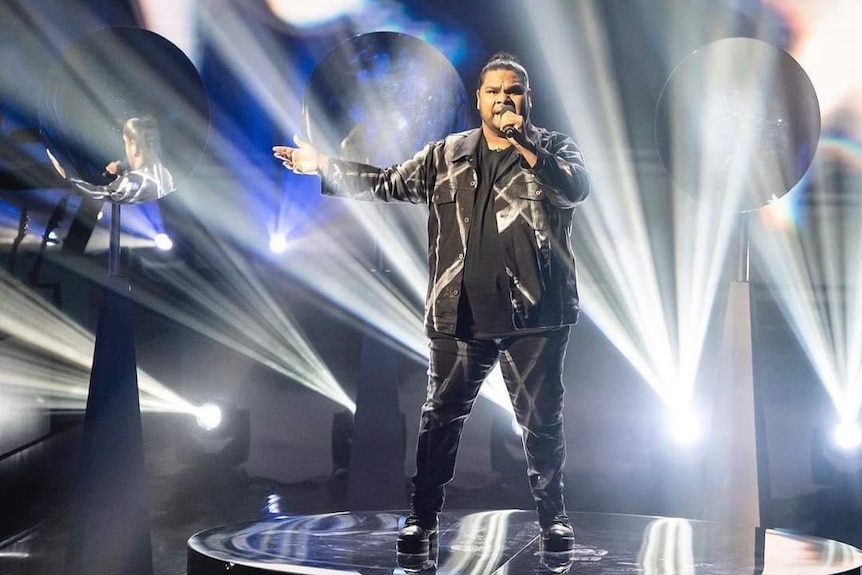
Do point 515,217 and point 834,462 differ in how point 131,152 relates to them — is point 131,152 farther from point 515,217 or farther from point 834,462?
point 834,462

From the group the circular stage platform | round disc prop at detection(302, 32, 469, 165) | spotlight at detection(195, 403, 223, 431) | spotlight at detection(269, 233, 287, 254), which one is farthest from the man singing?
spotlight at detection(195, 403, 223, 431)

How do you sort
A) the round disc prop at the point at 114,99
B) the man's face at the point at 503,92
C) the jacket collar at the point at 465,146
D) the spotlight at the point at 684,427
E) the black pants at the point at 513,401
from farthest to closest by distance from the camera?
the spotlight at the point at 684,427, the round disc prop at the point at 114,99, the jacket collar at the point at 465,146, the black pants at the point at 513,401, the man's face at the point at 503,92

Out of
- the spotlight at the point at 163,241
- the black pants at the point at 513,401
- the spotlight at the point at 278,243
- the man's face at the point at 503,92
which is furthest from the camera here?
the spotlight at the point at 163,241

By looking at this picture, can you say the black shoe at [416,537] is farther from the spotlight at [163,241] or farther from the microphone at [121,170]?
the spotlight at [163,241]

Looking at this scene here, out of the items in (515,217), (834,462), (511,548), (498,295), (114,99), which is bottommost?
(511,548)

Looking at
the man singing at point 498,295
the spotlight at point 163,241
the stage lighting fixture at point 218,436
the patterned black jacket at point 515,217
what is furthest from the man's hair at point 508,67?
the stage lighting fixture at point 218,436

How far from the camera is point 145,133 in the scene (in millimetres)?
3607

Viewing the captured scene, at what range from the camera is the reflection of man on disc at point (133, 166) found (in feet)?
11.8

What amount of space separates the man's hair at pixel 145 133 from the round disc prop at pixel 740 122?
69.5 inches

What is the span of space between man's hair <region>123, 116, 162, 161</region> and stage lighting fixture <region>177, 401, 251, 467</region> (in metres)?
1.75

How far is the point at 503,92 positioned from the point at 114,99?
1.49 m

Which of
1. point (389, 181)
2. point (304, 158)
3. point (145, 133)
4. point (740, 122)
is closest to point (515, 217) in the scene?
point (389, 181)

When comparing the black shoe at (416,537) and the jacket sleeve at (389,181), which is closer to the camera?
the black shoe at (416,537)

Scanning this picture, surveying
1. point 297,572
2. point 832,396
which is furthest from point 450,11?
point 297,572
